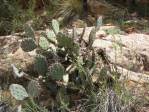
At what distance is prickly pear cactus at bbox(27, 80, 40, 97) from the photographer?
4.19 meters

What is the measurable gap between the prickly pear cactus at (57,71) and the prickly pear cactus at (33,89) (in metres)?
0.19

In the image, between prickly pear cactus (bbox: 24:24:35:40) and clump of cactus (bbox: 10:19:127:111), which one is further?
prickly pear cactus (bbox: 24:24:35:40)

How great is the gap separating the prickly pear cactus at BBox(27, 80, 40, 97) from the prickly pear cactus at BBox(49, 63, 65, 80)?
191mm

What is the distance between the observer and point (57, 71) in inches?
170

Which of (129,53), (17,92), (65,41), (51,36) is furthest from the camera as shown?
(129,53)

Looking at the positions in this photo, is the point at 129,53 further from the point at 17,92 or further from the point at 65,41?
the point at 17,92

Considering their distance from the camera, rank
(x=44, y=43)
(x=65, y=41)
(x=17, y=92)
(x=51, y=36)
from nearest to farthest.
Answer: (x=17, y=92), (x=65, y=41), (x=44, y=43), (x=51, y=36)

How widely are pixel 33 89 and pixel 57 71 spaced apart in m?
0.29

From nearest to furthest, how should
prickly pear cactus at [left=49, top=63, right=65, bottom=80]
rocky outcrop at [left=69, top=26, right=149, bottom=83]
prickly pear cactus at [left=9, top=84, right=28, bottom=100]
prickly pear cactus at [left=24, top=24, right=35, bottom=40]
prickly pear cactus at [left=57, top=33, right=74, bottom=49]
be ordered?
prickly pear cactus at [left=9, top=84, right=28, bottom=100]
prickly pear cactus at [left=49, top=63, right=65, bottom=80]
prickly pear cactus at [left=57, top=33, right=74, bottom=49]
prickly pear cactus at [left=24, top=24, right=35, bottom=40]
rocky outcrop at [left=69, top=26, right=149, bottom=83]

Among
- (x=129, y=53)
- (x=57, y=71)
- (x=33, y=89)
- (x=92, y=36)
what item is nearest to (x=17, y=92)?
(x=33, y=89)

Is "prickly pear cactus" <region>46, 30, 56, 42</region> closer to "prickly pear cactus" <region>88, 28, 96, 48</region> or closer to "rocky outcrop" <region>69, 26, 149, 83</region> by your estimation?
"prickly pear cactus" <region>88, 28, 96, 48</region>

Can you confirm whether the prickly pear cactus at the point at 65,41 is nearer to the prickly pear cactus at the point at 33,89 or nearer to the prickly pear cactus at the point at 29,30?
the prickly pear cactus at the point at 29,30

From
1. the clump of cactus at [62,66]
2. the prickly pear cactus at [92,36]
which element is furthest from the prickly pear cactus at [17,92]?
the prickly pear cactus at [92,36]

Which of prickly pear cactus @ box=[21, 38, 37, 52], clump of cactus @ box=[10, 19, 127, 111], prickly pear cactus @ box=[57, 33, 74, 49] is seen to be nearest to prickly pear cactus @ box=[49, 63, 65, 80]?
clump of cactus @ box=[10, 19, 127, 111]
